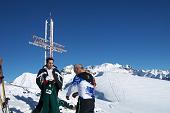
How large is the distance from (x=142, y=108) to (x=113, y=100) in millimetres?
3087

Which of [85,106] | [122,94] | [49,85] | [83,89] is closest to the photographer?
[85,106]

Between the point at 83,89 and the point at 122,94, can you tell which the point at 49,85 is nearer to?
the point at 83,89

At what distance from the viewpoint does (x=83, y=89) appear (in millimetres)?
9375

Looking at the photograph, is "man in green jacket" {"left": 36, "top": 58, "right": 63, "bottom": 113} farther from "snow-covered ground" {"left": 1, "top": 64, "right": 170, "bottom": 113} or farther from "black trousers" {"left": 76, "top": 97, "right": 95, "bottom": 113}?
"snow-covered ground" {"left": 1, "top": 64, "right": 170, "bottom": 113}

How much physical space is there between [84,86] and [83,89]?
0.25 feet

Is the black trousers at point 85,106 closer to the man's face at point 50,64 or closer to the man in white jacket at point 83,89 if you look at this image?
the man in white jacket at point 83,89

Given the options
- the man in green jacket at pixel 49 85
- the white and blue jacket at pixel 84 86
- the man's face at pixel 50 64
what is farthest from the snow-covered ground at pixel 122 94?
the white and blue jacket at pixel 84 86

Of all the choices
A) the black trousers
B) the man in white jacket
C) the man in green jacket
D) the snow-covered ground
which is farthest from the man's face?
the snow-covered ground

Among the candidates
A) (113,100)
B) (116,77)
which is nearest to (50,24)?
(113,100)

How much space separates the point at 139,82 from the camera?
33000 mm

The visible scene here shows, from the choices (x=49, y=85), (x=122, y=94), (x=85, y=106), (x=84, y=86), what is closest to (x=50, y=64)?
(x=49, y=85)

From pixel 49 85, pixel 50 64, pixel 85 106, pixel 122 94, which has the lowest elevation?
pixel 85 106

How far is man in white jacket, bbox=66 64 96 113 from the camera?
9.30m

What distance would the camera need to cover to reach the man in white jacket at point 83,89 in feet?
30.5
